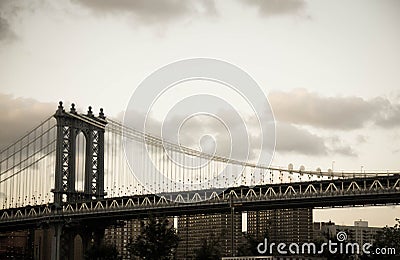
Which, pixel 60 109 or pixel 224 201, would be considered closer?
pixel 224 201

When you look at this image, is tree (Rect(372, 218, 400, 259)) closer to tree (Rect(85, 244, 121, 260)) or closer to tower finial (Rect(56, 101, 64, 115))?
tree (Rect(85, 244, 121, 260))

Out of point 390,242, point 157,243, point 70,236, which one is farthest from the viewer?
point 70,236

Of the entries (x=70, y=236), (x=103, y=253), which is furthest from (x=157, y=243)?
(x=70, y=236)

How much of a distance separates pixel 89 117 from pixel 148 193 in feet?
79.8

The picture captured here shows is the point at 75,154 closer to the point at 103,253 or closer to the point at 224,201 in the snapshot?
the point at 103,253

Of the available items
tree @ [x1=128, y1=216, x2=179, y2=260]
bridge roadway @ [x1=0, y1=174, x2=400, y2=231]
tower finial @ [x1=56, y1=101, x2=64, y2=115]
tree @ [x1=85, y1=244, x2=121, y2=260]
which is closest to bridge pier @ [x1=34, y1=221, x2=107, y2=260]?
bridge roadway @ [x1=0, y1=174, x2=400, y2=231]

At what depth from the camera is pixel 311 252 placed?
12500cm

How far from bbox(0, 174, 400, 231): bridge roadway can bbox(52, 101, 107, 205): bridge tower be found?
152 inches

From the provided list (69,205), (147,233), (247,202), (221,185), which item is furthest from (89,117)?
(147,233)

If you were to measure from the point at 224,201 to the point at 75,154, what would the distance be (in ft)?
129

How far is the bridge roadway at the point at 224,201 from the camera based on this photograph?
13075 centimetres

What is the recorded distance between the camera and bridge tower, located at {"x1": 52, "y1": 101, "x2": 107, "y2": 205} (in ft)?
554

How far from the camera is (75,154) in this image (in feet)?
568

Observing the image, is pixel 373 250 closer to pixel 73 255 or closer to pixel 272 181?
pixel 272 181
